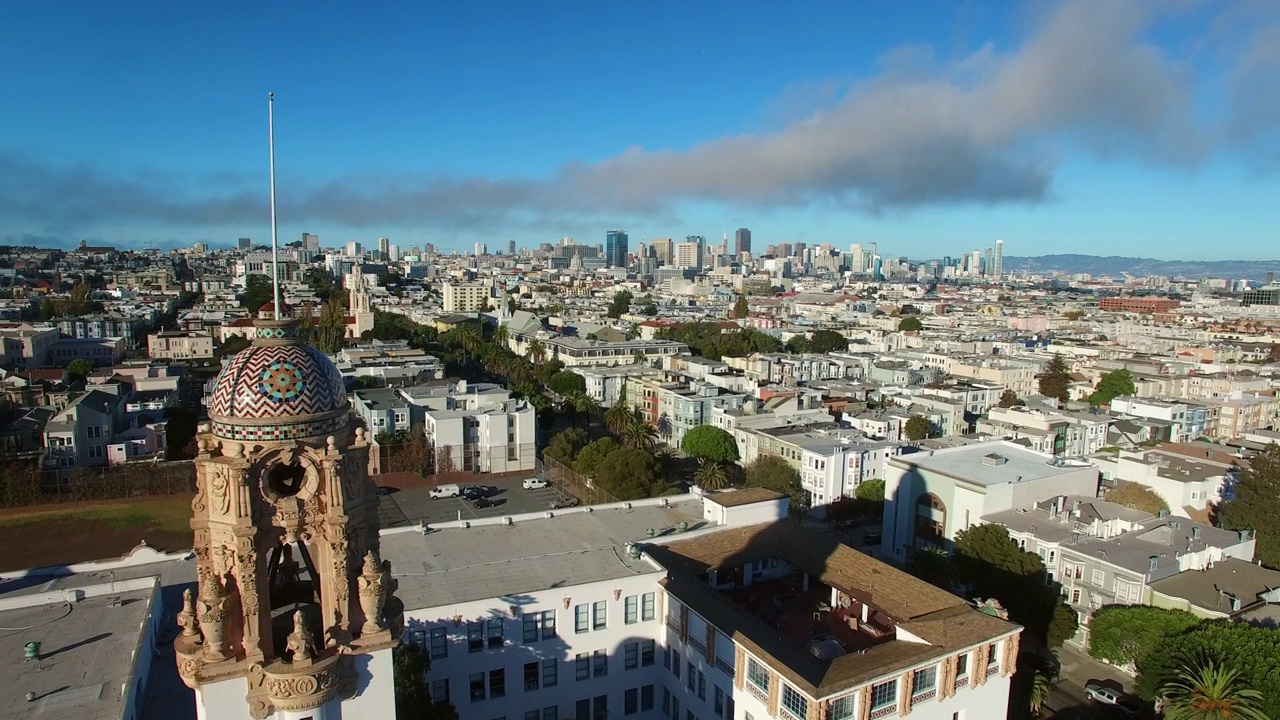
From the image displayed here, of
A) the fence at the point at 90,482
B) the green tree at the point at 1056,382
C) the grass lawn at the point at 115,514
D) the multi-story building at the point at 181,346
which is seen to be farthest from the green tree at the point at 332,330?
the green tree at the point at 1056,382

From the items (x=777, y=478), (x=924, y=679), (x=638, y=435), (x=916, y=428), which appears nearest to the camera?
(x=924, y=679)

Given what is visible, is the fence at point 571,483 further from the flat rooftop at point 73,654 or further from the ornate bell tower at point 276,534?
the ornate bell tower at point 276,534

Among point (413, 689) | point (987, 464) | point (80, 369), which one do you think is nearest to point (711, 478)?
point (987, 464)

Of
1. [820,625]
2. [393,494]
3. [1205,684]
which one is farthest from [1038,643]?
[393,494]

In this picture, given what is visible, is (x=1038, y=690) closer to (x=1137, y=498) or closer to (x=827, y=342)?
(x=1137, y=498)

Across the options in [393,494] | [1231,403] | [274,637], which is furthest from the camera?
[1231,403]

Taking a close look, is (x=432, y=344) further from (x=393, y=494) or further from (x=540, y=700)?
(x=540, y=700)
